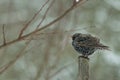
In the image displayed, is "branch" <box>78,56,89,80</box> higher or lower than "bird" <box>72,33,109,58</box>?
lower

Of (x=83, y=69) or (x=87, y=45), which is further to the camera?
(x=87, y=45)

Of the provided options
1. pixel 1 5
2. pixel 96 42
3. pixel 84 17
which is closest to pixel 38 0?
pixel 84 17

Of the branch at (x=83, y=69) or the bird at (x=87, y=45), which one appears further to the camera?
the bird at (x=87, y=45)

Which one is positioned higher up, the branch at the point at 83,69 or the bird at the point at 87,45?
the bird at the point at 87,45

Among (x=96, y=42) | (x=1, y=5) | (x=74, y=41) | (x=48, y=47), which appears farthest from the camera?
(x=1, y=5)

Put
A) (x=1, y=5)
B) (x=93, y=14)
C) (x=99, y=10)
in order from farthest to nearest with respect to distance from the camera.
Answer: (x=99, y=10), (x=93, y=14), (x=1, y=5)

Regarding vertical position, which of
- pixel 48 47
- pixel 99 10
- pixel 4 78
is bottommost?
pixel 4 78

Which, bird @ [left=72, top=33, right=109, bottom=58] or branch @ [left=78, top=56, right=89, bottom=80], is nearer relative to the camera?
branch @ [left=78, top=56, right=89, bottom=80]

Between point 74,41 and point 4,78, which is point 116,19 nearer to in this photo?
point 4,78

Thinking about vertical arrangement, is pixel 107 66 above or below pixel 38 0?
below

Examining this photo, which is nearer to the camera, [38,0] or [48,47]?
[48,47]
